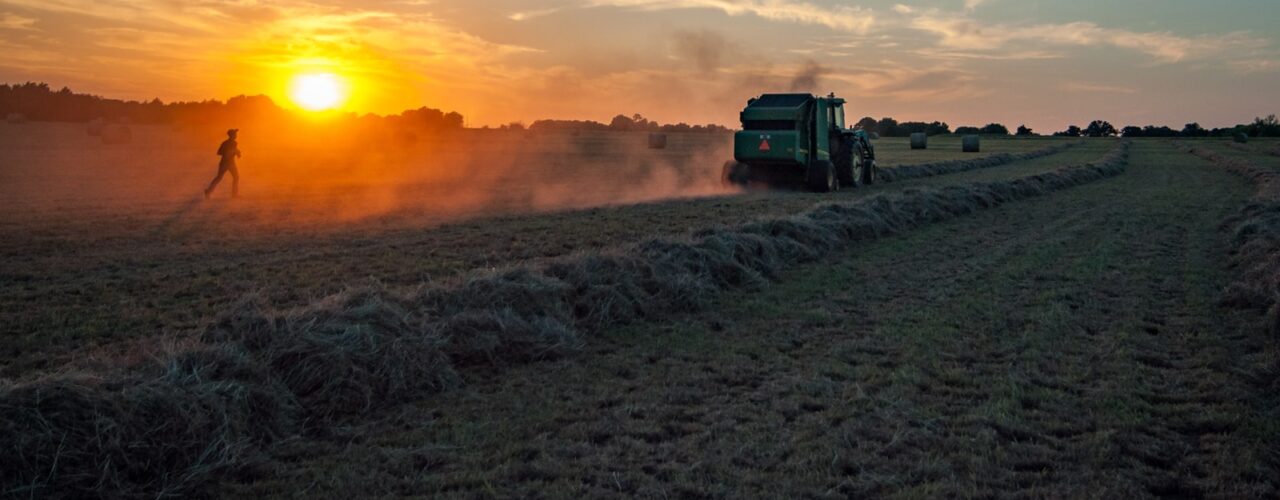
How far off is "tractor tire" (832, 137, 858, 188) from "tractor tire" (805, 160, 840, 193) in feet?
4.05

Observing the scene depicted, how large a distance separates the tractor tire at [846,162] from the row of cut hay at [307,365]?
14.8m

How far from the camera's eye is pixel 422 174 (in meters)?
31.5

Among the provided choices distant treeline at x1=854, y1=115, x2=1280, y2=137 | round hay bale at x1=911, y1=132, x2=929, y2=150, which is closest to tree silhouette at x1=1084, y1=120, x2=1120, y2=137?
distant treeline at x1=854, y1=115, x2=1280, y2=137

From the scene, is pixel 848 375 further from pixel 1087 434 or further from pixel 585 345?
pixel 585 345

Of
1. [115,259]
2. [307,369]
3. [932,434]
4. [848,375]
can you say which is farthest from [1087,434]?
[115,259]

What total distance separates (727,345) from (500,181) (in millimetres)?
21760

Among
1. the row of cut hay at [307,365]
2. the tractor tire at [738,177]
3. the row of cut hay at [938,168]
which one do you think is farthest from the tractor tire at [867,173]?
the row of cut hay at [307,365]

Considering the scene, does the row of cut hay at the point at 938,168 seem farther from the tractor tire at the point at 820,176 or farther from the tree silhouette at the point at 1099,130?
the tree silhouette at the point at 1099,130

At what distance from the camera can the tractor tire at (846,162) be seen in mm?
24500

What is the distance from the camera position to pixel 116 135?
149 ft

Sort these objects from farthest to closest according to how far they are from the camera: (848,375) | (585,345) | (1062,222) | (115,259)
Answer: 1. (1062,222)
2. (115,259)
3. (585,345)
4. (848,375)

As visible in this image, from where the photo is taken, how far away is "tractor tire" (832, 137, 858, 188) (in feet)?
80.4

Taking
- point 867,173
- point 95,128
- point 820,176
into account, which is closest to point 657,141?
point 867,173

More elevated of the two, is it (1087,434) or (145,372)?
(145,372)
